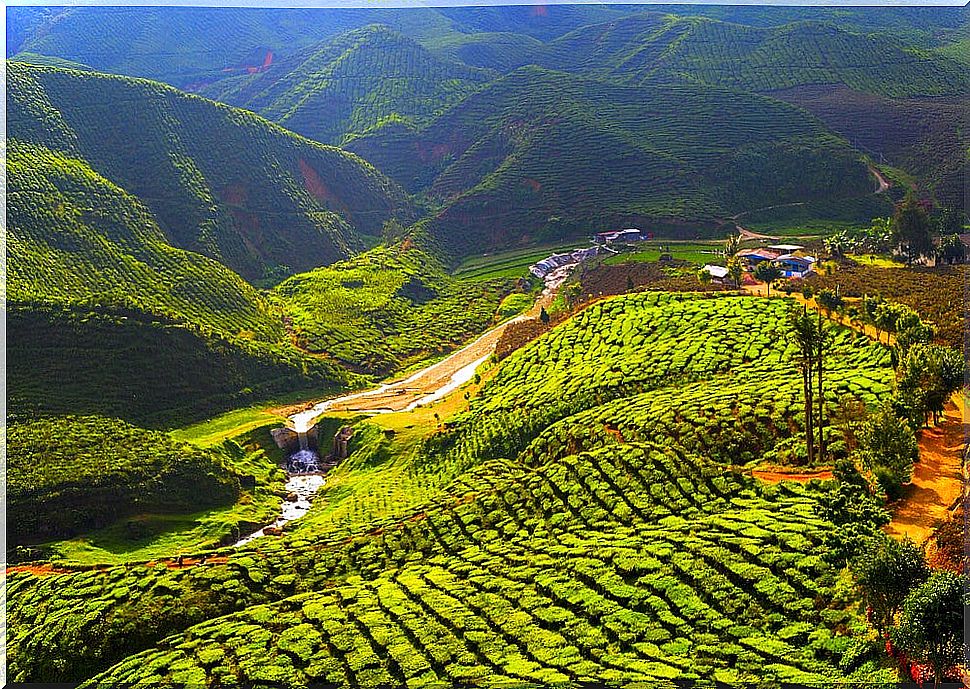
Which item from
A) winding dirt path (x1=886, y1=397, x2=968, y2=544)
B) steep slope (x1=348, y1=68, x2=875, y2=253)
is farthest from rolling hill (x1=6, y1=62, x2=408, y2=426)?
winding dirt path (x1=886, y1=397, x2=968, y2=544)

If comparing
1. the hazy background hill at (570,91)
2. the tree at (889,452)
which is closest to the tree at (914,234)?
the hazy background hill at (570,91)

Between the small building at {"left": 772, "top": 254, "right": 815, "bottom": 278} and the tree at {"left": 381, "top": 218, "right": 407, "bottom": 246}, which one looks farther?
the tree at {"left": 381, "top": 218, "right": 407, "bottom": 246}

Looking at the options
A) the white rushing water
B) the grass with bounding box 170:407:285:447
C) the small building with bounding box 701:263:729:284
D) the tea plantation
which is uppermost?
the small building with bounding box 701:263:729:284

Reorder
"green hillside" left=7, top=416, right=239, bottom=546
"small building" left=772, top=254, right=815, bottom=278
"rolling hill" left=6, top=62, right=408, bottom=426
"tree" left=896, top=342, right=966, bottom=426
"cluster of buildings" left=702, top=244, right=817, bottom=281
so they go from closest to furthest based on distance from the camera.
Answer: "tree" left=896, top=342, right=966, bottom=426
"green hillside" left=7, top=416, right=239, bottom=546
"rolling hill" left=6, top=62, right=408, bottom=426
"cluster of buildings" left=702, top=244, right=817, bottom=281
"small building" left=772, top=254, right=815, bottom=278

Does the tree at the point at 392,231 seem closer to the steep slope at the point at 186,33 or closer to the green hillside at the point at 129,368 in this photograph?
the green hillside at the point at 129,368

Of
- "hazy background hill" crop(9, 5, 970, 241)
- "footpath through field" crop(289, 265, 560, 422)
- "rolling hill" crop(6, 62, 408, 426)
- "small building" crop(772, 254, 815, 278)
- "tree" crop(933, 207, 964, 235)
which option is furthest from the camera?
"hazy background hill" crop(9, 5, 970, 241)

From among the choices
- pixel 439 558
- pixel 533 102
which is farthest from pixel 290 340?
pixel 533 102

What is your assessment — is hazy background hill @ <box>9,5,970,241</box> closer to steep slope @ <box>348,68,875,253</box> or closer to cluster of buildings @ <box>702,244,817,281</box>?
steep slope @ <box>348,68,875,253</box>
